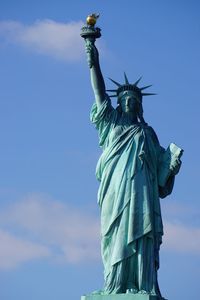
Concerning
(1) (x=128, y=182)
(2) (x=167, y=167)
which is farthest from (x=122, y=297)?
(2) (x=167, y=167)

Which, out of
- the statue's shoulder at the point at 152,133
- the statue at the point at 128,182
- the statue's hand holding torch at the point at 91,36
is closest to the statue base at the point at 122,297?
the statue at the point at 128,182

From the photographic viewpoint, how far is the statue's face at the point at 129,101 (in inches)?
752

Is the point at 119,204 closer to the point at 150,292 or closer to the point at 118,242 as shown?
the point at 118,242

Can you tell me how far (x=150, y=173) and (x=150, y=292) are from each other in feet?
8.94

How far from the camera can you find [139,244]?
1773cm

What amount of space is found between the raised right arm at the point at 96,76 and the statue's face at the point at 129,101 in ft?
1.60

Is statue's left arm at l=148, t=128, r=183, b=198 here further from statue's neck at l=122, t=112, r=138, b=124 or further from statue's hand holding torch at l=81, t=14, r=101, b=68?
statue's hand holding torch at l=81, t=14, r=101, b=68

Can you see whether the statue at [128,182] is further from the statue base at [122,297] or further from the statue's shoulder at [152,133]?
the statue base at [122,297]

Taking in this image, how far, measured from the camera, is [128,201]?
17938 mm

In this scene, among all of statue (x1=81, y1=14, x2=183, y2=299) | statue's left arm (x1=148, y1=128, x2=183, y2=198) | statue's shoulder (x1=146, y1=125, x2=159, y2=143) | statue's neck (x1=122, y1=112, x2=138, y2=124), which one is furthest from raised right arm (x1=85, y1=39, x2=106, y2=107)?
statue's left arm (x1=148, y1=128, x2=183, y2=198)

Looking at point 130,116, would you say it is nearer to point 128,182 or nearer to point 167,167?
point 167,167

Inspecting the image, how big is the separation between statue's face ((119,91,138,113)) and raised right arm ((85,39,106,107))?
0.49 meters

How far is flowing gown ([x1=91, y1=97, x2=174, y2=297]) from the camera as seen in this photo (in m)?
17.6

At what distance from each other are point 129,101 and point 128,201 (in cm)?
254
